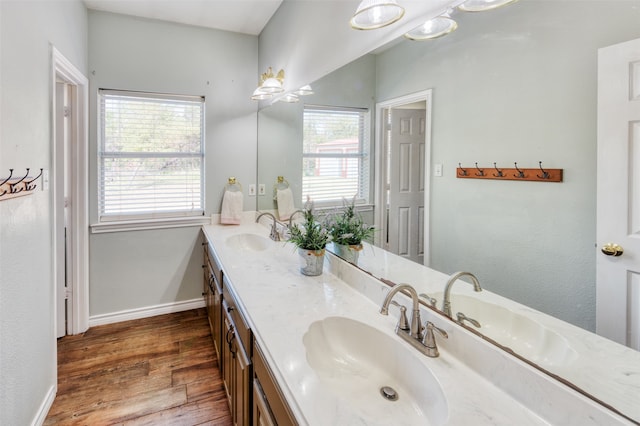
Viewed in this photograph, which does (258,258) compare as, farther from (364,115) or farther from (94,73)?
(94,73)

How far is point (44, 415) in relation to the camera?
183cm

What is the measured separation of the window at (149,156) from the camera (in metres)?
2.83

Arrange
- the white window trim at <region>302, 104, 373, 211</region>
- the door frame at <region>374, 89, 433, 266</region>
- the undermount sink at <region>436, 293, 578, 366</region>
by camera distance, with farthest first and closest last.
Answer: the white window trim at <region>302, 104, 373, 211</region>
the door frame at <region>374, 89, 433, 266</region>
the undermount sink at <region>436, 293, 578, 366</region>

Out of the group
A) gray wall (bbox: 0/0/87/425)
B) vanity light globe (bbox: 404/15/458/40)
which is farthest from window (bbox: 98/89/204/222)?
vanity light globe (bbox: 404/15/458/40)

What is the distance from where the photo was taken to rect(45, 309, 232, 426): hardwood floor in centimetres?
188

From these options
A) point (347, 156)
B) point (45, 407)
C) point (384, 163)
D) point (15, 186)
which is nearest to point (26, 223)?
point (15, 186)

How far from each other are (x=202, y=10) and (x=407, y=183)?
7.92 ft

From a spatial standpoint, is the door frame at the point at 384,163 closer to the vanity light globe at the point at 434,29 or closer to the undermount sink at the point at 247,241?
the vanity light globe at the point at 434,29

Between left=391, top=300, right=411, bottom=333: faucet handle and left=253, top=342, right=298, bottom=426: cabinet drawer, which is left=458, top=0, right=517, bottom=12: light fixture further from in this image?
left=253, top=342, right=298, bottom=426: cabinet drawer

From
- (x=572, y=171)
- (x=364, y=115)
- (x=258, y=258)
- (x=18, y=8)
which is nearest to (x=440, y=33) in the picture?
(x=364, y=115)

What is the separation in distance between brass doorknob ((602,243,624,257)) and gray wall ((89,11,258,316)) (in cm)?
291

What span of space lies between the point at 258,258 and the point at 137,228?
1520 mm

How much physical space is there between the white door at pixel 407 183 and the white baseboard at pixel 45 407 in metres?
2.01

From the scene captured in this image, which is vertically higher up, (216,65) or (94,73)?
(216,65)
